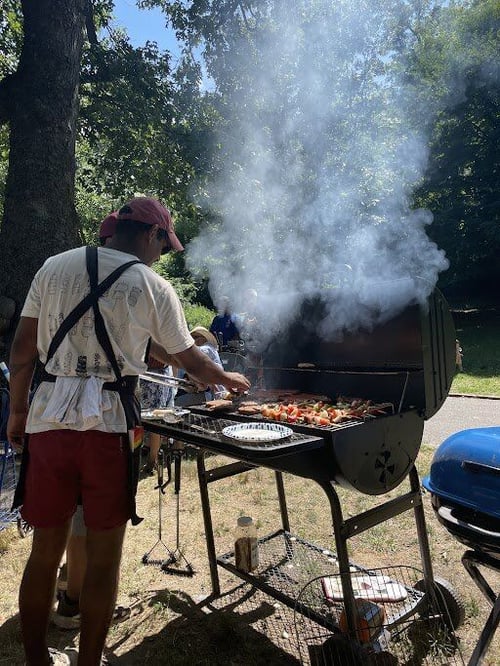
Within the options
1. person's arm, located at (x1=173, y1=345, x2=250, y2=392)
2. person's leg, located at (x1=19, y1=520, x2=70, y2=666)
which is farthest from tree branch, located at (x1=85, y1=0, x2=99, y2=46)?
person's leg, located at (x1=19, y1=520, x2=70, y2=666)

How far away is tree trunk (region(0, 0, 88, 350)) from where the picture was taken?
6.46m

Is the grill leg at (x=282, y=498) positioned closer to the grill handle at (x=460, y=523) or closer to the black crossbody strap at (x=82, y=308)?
the grill handle at (x=460, y=523)

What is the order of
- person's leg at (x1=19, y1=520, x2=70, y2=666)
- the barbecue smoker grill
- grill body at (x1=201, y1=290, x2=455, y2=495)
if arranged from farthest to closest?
grill body at (x1=201, y1=290, x2=455, y2=495)
the barbecue smoker grill
person's leg at (x1=19, y1=520, x2=70, y2=666)

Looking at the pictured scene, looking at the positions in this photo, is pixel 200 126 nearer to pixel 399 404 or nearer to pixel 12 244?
pixel 12 244

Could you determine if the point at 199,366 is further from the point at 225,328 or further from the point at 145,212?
the point at 225,328

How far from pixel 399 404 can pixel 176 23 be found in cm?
1101

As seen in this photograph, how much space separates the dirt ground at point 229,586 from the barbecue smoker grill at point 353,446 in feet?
0.35

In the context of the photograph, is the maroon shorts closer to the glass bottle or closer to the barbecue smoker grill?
the barbecue smoker grill

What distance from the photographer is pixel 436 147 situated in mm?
18531

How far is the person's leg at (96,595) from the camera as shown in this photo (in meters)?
2.04

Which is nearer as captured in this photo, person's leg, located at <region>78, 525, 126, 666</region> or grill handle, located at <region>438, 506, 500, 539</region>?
grill handle, located at <region>438, 506, 500, 539</region>

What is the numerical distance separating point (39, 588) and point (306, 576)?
180cm

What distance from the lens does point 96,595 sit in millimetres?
2047

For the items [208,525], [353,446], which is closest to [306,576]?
[208,525]
